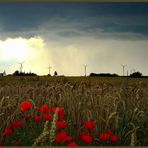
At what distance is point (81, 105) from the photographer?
11.8ft

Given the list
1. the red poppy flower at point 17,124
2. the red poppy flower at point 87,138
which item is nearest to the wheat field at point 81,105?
the red poppy flower at point 17,124

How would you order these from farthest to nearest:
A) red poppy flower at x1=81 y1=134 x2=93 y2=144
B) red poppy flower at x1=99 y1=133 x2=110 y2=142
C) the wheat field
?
the wheat field, red poppy flower at x1=99 y1=133 x2=110 y2=142, red poppy flower at x1=81 y1=134 x2=93 y2=144

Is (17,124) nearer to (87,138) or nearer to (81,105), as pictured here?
(87,138)

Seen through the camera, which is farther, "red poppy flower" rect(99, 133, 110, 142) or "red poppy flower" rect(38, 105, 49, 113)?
"red poppy flower" rect(38, 105, 49, 113)

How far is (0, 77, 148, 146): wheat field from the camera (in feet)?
10.7

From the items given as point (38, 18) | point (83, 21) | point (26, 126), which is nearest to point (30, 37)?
point (38, 18)

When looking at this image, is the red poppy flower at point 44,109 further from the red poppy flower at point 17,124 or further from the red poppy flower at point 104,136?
the red poppy flower at point 104,136

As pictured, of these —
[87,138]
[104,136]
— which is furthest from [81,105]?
[87,138]

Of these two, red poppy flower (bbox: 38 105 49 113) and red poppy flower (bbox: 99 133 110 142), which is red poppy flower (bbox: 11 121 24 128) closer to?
red poppy flower (bbox: 38 105 49 113)

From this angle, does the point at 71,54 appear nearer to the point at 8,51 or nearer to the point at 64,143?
the point at 8,51

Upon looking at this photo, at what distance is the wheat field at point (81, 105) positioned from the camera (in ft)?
10.7

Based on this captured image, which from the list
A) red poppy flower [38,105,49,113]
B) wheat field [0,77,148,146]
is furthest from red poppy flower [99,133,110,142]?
red poppy flower [38,105,49,113]

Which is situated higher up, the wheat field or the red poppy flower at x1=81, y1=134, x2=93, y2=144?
the wheat field

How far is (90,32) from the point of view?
3.87 metres
